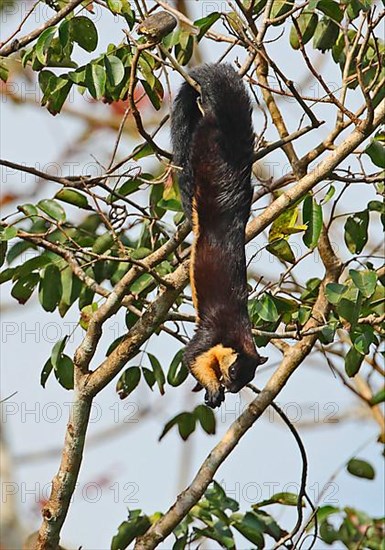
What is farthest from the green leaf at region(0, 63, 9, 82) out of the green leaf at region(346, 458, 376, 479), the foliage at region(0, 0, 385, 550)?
the green leaf at region(346, 458, 376, 479)

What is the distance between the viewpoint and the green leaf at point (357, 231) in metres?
2.79

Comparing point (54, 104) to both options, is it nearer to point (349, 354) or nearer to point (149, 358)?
point (149, 358)

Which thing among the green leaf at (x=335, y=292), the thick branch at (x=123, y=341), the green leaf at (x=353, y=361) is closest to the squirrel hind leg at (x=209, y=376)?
the thick branch at (x=123, y=341)

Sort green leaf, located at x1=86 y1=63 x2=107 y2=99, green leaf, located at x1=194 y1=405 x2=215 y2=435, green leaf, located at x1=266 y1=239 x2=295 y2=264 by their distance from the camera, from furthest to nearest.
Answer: green leaf, located at x1=194 y1=405 x2=215 y2=435 < green leaf, located at x1=266 y1=239 x2=295 y2=264 < green leaf, located at x1=86 y1=63 x2=107 y2=99

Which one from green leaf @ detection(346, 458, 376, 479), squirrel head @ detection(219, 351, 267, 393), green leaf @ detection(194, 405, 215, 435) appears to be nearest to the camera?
squirrel head @ detection(219, 351, 267, 393)

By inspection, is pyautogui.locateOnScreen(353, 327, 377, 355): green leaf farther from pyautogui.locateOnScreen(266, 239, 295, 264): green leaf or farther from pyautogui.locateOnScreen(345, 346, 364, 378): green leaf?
pyautogui.locateOnScreen(266, 239, 295, 264): green leaf

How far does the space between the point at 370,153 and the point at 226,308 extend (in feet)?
1.74

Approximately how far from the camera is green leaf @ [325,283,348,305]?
8.14 ft

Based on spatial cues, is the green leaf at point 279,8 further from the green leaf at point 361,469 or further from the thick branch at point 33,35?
the green leaf at point 361,469

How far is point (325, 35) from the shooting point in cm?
276

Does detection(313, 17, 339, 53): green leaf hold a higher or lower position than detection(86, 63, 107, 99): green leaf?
higher

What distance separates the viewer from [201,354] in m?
2.43

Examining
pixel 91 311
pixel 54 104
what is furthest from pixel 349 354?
pixel 54 104

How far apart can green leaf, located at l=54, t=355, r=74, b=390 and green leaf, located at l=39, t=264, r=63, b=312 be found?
0.49ft
